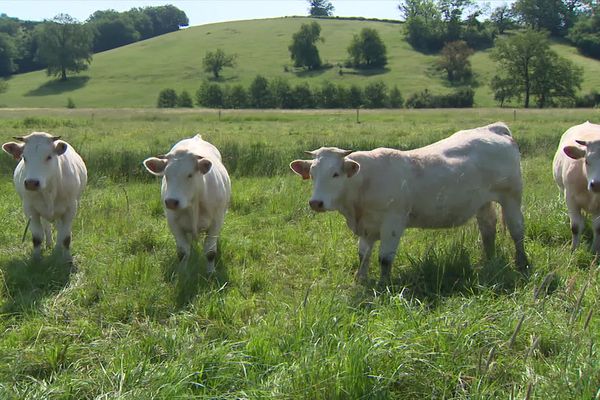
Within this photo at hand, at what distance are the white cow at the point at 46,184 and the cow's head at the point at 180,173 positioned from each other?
4.79 feet

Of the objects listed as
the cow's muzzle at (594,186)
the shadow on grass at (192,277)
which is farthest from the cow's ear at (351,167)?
the cow's muzzle at (594,186)

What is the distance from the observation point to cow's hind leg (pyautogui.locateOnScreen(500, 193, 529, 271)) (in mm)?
7043

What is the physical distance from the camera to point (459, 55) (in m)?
85.8

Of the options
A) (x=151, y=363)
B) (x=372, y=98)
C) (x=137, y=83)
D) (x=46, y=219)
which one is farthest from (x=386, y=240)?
(x=137, y=83)

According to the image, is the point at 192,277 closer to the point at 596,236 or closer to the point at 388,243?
the point at 388,243

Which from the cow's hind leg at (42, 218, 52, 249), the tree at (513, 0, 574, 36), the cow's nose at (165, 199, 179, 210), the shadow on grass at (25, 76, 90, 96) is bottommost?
the shadow on grass at (25, 76, 90, 96)

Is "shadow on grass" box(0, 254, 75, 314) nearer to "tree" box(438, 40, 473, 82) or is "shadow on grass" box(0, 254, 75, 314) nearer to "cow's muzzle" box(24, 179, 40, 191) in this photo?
"cow's muzzle" box(24, 179, 40, 191)

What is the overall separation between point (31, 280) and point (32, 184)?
4.14ft

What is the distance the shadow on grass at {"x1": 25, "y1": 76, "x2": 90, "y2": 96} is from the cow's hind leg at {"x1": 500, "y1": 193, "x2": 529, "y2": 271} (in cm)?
8328

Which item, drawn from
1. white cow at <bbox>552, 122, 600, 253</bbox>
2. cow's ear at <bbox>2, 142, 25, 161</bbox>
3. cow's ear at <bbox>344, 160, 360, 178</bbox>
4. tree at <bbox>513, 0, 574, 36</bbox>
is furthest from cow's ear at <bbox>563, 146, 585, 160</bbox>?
tree at <bbox>513, 0, 574, 36</bbox>

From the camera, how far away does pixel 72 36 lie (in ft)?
308

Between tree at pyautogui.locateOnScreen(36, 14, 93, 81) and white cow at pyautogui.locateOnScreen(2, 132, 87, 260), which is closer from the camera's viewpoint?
white cow at pyautogui.locateOnScreen(2, 132, 87, 260)

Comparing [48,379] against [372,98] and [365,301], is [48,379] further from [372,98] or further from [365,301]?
[372,98]

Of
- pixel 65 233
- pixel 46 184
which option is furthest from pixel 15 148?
pixel 65 233
